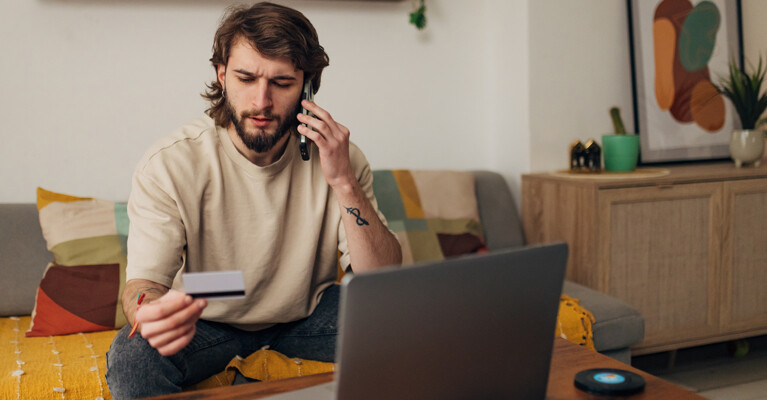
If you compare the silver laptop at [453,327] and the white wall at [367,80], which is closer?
the silver laptop at [453,327]

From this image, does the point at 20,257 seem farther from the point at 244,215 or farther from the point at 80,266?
the point at 244,215

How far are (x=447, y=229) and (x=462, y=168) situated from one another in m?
0.49

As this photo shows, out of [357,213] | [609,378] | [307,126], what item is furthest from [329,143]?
[609,378]

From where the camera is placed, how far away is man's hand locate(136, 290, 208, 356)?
0.92 meters

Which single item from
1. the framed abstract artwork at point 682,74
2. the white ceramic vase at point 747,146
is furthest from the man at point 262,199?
the white ceramic vase at point 747,146

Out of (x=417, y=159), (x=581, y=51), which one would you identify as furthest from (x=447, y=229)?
(x=581, y=51)

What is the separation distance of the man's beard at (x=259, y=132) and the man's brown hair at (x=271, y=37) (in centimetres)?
7

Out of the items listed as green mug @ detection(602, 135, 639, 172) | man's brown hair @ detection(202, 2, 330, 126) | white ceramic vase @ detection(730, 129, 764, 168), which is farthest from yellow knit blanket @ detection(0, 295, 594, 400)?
white ceramic vase @ detection(730, 129, 764, 168)

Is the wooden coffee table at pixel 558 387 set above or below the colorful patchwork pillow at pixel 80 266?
below

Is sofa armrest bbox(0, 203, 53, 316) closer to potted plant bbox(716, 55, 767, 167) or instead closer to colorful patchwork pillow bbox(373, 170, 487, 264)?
colorful patchwork pillow bbox(373, 170, 487, 264)

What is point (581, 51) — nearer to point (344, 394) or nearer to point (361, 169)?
point (361, 169)

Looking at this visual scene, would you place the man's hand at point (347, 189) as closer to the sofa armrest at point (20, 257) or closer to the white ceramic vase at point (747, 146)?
the sofa armrest at point (20, 257)

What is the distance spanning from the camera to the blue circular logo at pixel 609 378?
3.41 feet

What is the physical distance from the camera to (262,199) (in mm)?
1557
